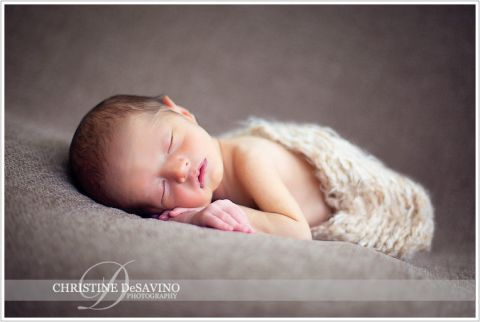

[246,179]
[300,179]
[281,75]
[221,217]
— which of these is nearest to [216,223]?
[221,217]

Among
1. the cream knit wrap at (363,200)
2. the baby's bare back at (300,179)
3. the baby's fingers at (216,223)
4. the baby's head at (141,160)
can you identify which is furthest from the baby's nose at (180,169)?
the cream knit wrap at (363,200)

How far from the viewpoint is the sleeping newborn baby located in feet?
2.91

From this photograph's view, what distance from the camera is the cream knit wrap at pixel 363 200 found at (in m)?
1.09

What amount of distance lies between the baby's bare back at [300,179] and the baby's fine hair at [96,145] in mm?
336

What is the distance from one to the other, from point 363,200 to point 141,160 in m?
0.61

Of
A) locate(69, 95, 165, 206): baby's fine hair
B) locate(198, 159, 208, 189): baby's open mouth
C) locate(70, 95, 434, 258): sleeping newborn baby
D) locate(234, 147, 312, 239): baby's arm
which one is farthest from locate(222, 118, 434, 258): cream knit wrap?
locate(69, 95, 165, 206): baby's fine hair

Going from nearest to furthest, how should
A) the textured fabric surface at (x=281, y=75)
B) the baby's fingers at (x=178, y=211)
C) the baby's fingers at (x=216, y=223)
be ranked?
the baby's fingers at (x=216, y=223) → the baby's fingers at (x=178, y=211) → the textured fabric surface at (x=281, y=75)

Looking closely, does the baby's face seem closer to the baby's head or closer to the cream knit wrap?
the baby's head

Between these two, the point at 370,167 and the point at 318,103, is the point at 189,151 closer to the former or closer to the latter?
the point at 370,167

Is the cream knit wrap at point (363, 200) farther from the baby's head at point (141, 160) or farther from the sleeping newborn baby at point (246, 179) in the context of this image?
the baby's head at point (141, 160)

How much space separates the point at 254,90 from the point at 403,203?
0.89 meters

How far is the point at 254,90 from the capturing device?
1.81 metres

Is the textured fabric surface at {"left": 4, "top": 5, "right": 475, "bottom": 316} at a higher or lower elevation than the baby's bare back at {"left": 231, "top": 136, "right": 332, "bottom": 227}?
higher

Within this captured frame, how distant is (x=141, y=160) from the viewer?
88 centimetres
